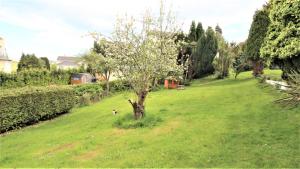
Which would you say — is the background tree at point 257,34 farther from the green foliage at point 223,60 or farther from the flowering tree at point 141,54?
the flowering tree at point 141,54

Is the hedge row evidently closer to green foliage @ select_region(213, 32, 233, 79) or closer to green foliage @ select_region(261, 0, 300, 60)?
green foliage @ select_region(213, 32, 233, 79)

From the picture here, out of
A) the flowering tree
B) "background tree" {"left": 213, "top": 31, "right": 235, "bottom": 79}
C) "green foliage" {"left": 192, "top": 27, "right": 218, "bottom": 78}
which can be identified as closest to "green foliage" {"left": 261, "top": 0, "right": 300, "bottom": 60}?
the flowering tree

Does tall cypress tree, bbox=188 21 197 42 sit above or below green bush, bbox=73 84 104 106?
above

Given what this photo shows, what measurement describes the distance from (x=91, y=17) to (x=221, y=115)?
32.5 ft

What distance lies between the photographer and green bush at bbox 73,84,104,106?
2361 cm

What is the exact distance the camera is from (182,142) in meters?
9.33

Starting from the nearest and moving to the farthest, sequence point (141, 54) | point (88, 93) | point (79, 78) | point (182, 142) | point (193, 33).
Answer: point (182, 142)
point (141, 54)
point (88, 93)
point (193, 33)
point (79, 78)

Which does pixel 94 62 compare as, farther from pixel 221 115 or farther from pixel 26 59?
pixel 26 59

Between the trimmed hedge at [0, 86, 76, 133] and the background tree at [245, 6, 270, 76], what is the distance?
13184mm

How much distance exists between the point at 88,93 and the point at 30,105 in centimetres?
947

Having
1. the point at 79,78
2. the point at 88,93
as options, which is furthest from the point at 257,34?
the point at 79,78

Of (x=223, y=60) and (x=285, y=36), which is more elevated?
(x=285, y=36)

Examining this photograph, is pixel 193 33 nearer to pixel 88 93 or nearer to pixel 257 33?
pixel 257 33

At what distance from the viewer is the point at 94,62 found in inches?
1217
